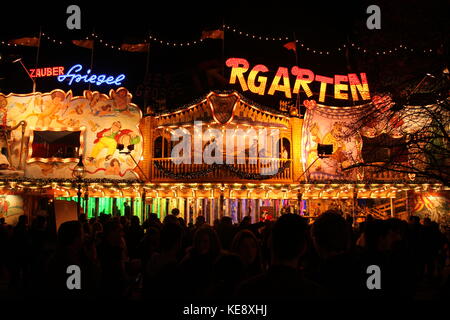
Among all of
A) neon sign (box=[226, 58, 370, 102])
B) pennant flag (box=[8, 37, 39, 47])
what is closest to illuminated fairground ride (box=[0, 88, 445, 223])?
neon sign (box=[226, 58, 370, 102])

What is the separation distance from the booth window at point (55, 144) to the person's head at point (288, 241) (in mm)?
19041

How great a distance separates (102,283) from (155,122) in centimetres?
1474

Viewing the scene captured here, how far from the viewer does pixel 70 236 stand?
445 cm

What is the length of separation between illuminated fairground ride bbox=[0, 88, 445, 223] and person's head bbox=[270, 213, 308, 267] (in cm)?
A: 1515

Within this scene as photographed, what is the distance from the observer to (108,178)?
19.8 m

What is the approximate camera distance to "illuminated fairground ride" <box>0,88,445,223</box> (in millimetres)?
18625

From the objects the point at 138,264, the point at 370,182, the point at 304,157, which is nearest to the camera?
the point at 138,264

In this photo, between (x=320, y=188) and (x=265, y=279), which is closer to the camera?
(x=265, y=279)

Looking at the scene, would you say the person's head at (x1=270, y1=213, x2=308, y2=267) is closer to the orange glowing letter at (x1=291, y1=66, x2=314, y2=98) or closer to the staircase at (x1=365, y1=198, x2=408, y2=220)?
the orange glowing letter at (x1=291, y1=66, x2=314, y2=98)

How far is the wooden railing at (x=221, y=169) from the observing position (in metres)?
18.3

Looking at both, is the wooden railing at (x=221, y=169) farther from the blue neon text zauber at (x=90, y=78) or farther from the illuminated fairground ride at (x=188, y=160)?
the blue neon text zauber at (x=90, y=78)

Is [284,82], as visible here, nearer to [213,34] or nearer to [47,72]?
[213,34]
